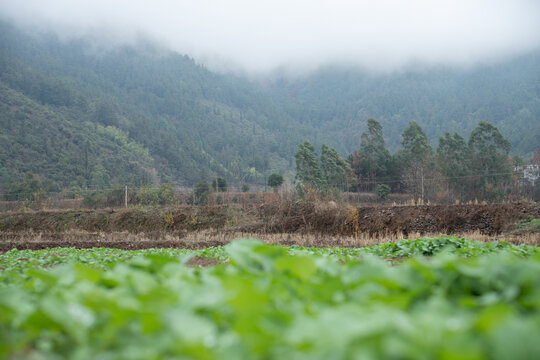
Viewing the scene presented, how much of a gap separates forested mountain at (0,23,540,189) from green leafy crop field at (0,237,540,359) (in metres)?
47.6

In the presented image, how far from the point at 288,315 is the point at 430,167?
3708cm

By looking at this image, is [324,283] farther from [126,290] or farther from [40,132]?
[40,132]

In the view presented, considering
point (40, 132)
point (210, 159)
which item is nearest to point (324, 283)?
point (40, 132)

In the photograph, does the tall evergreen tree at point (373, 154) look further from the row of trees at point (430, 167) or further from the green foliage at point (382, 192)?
the green foliage at point (382, 192)

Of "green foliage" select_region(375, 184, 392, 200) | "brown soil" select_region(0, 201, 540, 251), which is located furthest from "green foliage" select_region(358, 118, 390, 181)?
"brown soil" select_region(0, 201, 540, 251)

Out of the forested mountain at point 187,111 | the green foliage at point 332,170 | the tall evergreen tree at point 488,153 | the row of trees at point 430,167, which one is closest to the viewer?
the row of trees at point 430,167

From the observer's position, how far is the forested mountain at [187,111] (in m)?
59.1

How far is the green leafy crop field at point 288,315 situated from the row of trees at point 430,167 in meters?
25.9

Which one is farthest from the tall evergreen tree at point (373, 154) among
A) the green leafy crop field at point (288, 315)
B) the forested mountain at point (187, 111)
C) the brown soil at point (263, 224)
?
the green leafy crop field at point (288, 315)

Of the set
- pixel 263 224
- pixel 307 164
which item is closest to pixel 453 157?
pixel 307 164

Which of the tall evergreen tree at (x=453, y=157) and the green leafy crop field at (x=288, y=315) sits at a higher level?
the tall evergreen tree at (x=453, y=157)

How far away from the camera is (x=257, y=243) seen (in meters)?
2.27

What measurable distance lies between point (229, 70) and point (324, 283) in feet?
660

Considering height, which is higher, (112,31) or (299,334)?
(112,31)
